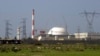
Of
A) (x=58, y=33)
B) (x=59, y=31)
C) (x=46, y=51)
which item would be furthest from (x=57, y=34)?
(x=46, y=51)

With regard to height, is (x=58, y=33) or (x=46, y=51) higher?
(x=58, y=33)

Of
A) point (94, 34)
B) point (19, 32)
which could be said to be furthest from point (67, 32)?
point (19, 32)

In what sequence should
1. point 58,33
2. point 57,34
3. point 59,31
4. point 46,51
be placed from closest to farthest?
point 46,51 < point 57,34 < point 58,33 < point 59,31

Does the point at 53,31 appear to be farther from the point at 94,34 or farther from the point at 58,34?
the point at 94,34

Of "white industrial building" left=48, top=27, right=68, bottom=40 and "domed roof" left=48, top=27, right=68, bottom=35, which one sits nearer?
"white industrial building" left=48, top=27, right=68, bottom=40

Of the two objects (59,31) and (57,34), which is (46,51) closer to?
(57,34)

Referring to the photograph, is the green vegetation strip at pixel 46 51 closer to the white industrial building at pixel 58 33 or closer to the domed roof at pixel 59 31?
the white industrial building at pixel 58 33

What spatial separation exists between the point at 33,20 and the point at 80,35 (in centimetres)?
3000

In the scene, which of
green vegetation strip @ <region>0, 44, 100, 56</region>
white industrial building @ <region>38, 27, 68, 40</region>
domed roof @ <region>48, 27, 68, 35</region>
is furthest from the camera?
domed roof @ <region>48, 27, 68, 35</region>

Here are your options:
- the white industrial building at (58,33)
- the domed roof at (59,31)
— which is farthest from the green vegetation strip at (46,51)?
the domed roof at (59,31)

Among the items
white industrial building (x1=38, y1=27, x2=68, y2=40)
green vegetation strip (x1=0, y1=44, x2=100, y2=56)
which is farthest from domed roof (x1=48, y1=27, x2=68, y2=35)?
green vegetation strip (x1=0, y1=44, x2=100, y2=56)

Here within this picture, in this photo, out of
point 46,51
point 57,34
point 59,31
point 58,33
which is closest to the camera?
point 46,51

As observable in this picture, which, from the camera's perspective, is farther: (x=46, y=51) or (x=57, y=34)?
(x=57, y=34)

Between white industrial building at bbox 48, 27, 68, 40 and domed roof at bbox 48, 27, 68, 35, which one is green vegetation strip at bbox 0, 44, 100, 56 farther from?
domed roof at bbox 48, 27, 68, 35
